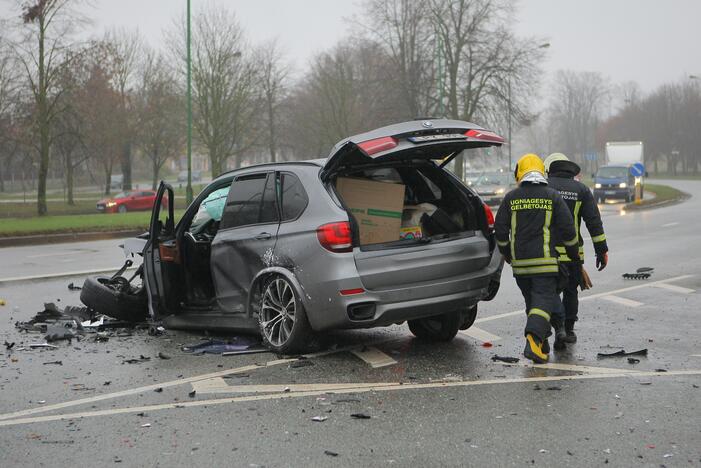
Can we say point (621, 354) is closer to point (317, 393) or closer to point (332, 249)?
point (332, 249)

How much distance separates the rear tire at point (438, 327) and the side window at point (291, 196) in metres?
1.59

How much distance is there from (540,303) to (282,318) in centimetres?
207

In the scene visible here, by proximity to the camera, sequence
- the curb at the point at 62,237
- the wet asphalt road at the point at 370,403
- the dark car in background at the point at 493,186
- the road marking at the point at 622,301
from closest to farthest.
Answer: the wet asphalt road at the point at 370,403 → the road marking at the point at 622,301 → the curb at the point at 62,237 → the dark car in background at the point at 493,186

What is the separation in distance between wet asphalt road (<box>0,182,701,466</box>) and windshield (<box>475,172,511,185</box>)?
27842mm

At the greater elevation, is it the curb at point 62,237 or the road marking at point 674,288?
the curb at point 62,237

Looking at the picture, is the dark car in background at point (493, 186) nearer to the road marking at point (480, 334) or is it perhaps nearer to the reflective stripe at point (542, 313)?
the road marking at point (480, 334)

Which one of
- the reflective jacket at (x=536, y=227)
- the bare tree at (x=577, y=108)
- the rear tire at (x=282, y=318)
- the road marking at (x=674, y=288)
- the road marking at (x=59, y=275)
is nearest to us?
the reflective jacket at (x=536, y=227)

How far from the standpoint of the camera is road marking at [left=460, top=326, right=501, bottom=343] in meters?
7.01

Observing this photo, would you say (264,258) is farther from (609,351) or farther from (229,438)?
(609,351)

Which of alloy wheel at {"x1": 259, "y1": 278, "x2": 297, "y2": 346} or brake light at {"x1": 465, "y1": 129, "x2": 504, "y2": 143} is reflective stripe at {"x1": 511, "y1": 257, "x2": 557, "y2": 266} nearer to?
brake light at {"x1": 465, "y1": 129, "x2": 504, "y2": 143}

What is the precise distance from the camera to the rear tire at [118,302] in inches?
307

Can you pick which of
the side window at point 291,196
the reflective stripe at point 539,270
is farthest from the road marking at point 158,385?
the reflective stripe at point 539,270

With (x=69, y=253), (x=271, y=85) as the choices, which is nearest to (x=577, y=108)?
(x=271, y=85)

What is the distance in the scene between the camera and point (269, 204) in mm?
6766
